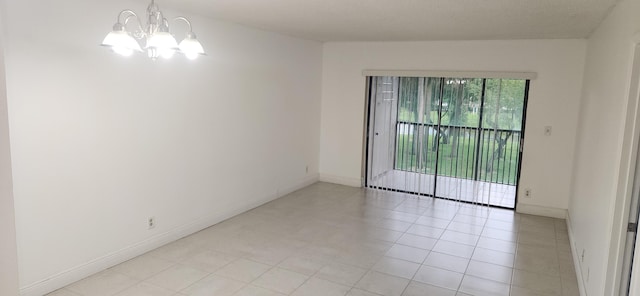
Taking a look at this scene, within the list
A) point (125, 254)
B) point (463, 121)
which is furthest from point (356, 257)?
point (463, 121)

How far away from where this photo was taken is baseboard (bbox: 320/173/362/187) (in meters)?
6.91

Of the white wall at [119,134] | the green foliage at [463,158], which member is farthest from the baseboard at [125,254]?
the green foliage at [463,158]

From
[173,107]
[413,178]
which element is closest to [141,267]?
[173,107]

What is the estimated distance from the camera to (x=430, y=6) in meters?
3.46

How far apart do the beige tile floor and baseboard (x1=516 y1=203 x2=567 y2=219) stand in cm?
13

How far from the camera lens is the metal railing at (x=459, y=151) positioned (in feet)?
18.9

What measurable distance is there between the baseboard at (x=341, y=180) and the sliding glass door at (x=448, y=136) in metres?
0.24

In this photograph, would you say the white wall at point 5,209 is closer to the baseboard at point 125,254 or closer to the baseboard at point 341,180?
the baseboard at point 125,254

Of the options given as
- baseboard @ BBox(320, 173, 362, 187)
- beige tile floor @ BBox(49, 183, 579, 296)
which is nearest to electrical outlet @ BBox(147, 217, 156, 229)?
beige tile floor @ BBox(49, 183, 579, 296)

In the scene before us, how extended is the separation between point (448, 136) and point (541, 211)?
1512 mm

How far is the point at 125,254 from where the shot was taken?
3.85 meters

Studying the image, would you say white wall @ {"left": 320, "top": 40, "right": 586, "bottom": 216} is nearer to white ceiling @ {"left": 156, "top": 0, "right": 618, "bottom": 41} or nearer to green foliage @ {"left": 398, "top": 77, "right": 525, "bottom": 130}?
green foliage @ {"left": 398, "top": 77, "right": 525, "bottom": 130}

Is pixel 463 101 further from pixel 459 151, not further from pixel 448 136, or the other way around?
pixel 459 151

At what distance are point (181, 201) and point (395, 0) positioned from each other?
283 cm
